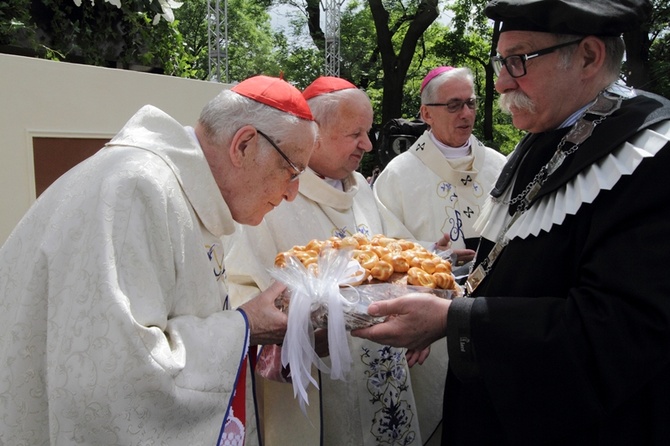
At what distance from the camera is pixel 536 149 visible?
2096 mm

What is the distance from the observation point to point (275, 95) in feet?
7.08

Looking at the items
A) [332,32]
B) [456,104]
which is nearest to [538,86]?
[456,104]

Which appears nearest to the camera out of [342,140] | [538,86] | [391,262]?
[538,86]

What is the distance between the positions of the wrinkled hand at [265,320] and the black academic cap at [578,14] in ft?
3.94

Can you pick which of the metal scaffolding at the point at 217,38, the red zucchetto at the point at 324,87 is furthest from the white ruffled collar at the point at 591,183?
the metal scaffolding at the point at 217,38

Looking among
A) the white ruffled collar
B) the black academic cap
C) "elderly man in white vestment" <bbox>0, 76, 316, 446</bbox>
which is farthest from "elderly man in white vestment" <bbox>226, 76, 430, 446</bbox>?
the black academic cap

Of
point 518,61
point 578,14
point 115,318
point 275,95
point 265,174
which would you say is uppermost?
point 578,14

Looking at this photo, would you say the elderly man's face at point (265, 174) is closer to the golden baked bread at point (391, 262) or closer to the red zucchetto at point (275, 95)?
the red zucchetto at point (275, 95)

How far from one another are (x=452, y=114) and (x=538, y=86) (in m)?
2.42

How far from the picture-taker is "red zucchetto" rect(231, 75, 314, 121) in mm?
2133

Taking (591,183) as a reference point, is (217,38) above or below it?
above

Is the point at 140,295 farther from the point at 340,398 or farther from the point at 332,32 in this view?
the point at 332,32

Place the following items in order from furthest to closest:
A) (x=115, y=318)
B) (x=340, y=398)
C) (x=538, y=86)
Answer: (x=340, y=398), (x=538, y=86), (x=115, y=318)

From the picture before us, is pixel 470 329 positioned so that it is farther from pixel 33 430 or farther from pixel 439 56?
pixel 439 56
